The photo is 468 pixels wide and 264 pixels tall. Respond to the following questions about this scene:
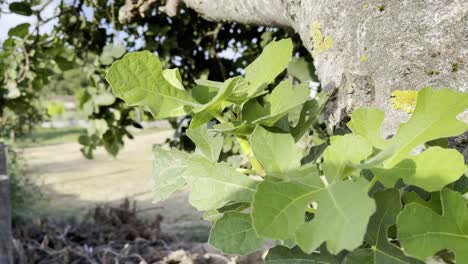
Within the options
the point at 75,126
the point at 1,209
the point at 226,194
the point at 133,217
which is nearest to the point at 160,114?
the point at 226,194

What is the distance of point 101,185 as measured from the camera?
326 inches

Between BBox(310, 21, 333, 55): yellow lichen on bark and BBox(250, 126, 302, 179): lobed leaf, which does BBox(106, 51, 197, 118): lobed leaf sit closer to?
BBox(250, 126, 302, 179): lobed leaf

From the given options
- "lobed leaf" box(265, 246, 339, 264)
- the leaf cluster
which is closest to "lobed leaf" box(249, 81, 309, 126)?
the leaf cluster

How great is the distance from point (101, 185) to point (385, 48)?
8.15 metres

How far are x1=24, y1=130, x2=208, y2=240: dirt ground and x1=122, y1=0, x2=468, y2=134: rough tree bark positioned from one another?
3.72m

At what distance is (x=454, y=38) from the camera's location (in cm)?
49

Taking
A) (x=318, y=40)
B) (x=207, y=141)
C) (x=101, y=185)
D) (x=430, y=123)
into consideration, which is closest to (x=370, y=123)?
(x=430, y=123)

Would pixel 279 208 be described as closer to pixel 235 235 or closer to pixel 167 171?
pixel 235 235

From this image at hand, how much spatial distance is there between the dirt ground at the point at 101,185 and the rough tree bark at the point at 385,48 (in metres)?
3.72

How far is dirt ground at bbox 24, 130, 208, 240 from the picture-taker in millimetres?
5923

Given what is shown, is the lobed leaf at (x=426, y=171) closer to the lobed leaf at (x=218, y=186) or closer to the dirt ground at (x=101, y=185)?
the lobed leaf at (x=218, y=186)

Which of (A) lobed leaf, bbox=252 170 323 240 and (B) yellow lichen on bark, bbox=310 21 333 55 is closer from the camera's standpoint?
→ (A) lobed leaf, bbox=252 170 323 240

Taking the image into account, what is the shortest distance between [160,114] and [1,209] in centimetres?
128

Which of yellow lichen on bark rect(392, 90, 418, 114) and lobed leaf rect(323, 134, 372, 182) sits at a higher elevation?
lobed leaf rect(323, 134, 372, 182)
